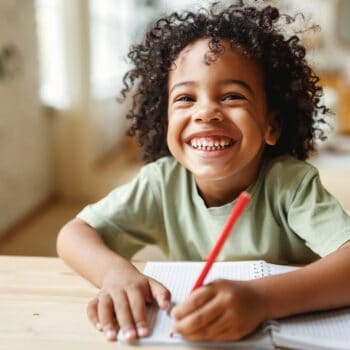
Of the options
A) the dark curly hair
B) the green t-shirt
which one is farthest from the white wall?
the green t-shirt

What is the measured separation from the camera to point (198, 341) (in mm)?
566

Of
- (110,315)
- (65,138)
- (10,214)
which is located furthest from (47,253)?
(110,315)

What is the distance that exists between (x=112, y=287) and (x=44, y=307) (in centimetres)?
9

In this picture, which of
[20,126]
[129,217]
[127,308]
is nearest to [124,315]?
[127,308]

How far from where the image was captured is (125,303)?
24.5 inches

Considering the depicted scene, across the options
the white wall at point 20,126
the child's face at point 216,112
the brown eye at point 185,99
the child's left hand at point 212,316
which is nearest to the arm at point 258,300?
the child's left hand at point 212,316

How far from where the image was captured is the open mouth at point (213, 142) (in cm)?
81

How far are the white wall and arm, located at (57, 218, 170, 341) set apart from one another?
2104 mm

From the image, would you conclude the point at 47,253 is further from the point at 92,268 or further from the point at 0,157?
the point at 92,268

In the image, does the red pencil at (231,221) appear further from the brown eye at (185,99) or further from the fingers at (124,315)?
the brown eye at (185,99)

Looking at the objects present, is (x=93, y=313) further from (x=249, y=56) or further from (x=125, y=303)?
(x=249, y=56)

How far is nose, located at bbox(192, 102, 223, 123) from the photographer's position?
0.79 m

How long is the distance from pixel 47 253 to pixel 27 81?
110cm

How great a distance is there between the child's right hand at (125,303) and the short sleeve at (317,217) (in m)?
0.29
